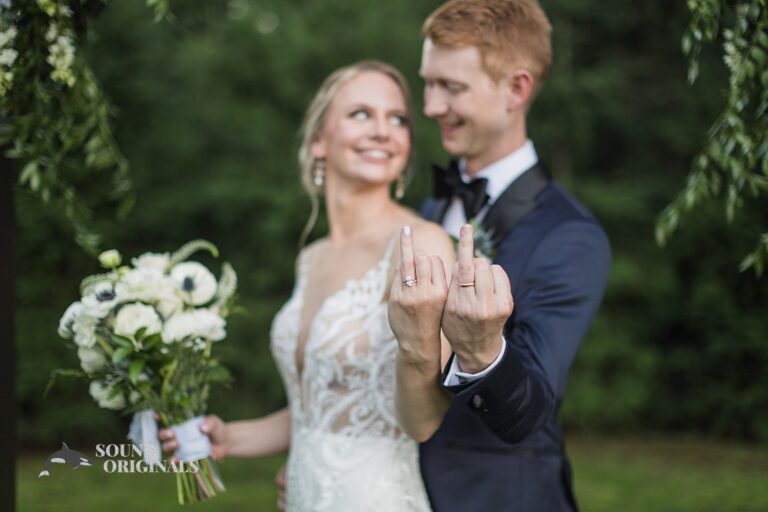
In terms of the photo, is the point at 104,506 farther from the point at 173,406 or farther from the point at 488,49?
the point at 488,49

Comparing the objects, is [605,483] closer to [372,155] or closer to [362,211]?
[362,211]

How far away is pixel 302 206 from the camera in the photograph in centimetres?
857

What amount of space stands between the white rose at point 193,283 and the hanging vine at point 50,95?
0.40 m

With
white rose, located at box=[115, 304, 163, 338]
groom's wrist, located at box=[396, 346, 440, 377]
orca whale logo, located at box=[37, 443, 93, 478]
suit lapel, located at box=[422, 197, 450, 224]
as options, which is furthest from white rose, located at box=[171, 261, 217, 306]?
suit lapel, located at box=[422, 197, 450, 224]

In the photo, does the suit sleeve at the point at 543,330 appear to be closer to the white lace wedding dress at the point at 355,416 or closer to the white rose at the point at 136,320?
the white lace wedding dress at the point at 355,416

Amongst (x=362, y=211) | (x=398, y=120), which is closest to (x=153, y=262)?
(x=362, y=211)

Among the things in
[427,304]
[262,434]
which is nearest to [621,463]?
[262,434]

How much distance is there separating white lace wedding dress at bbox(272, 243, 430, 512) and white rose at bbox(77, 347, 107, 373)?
0.67m

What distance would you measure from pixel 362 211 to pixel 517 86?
0.69m

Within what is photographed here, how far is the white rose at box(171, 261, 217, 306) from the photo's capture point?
272 cm

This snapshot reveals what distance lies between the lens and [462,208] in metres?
3.11

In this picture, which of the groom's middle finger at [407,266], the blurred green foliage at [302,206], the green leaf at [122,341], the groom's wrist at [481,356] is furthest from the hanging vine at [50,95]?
the blurred green foliage at [302,206]

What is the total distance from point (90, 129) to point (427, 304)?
5.17 feet

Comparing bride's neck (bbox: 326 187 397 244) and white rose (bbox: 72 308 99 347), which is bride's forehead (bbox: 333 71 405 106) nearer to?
bride's neck (bbox: 326 187 397 244)
